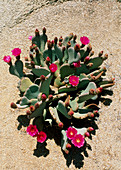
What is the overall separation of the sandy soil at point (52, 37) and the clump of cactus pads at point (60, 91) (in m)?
0.24

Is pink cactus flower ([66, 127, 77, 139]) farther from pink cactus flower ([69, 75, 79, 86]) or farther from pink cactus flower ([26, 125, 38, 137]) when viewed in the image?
pink cactus flower ([69, 75, 79, 86])

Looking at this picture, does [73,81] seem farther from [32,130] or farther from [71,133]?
[32,130]

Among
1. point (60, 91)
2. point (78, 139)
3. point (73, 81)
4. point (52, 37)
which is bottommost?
point (78, 139)

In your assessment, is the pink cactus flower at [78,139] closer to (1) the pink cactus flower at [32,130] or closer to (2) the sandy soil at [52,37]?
(2) the sandy soil at [52,37]

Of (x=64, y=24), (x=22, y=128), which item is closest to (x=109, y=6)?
(x=64, y=24)

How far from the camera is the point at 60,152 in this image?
2285 mm

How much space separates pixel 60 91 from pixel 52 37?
1.41m

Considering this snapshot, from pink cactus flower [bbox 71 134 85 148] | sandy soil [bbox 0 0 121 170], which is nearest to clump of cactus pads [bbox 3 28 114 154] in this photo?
pink cactus flower [bbox 71 134 85 148]

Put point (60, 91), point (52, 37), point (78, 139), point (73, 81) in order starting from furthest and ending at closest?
point (52, 37)
point (60, 91)
point (73, 81)
point (78, 139)

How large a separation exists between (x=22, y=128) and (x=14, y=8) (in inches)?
100

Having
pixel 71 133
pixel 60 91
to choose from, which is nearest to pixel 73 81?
pixel 60 91

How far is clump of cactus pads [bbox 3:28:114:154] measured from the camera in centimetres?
210

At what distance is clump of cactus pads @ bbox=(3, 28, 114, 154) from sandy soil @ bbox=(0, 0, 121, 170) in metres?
0.24

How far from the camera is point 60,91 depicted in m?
2.40
